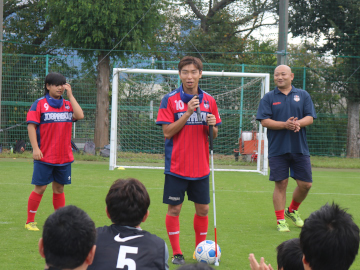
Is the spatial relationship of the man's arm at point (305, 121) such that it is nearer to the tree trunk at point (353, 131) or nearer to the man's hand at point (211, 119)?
the man's hand at point (211, 119)

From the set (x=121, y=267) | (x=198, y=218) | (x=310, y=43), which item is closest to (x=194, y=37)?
(x=310, y=43)

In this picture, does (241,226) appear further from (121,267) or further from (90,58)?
(90,58)

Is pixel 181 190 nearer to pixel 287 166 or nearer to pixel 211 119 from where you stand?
pixel 211 119

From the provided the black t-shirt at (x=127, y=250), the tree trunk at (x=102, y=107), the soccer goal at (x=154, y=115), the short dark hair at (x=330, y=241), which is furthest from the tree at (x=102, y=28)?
the short dark hair at (x=330, y=241)

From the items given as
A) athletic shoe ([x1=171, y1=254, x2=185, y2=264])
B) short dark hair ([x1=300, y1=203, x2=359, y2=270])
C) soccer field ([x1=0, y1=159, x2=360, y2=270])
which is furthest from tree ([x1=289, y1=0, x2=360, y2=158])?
short dark hair ([x1=300, y1=203, x2=359, y2=270])

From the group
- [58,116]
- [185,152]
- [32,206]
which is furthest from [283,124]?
[32,206]

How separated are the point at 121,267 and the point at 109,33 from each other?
43.8 feet

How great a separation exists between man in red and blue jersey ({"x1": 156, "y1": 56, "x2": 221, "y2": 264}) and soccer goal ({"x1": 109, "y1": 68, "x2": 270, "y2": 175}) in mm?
8515

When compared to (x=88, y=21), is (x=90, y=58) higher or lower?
lower

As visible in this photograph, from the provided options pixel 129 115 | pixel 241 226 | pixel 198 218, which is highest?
pixel 129 115

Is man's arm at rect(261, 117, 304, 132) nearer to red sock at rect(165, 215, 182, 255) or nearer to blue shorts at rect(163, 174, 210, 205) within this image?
blue shorts at rect(163, 174, 210, 205)

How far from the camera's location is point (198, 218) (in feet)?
14.0

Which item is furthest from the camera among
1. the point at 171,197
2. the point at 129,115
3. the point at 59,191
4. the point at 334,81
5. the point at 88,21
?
the point at 334,81

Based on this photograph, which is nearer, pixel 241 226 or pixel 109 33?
pixel 241 226
